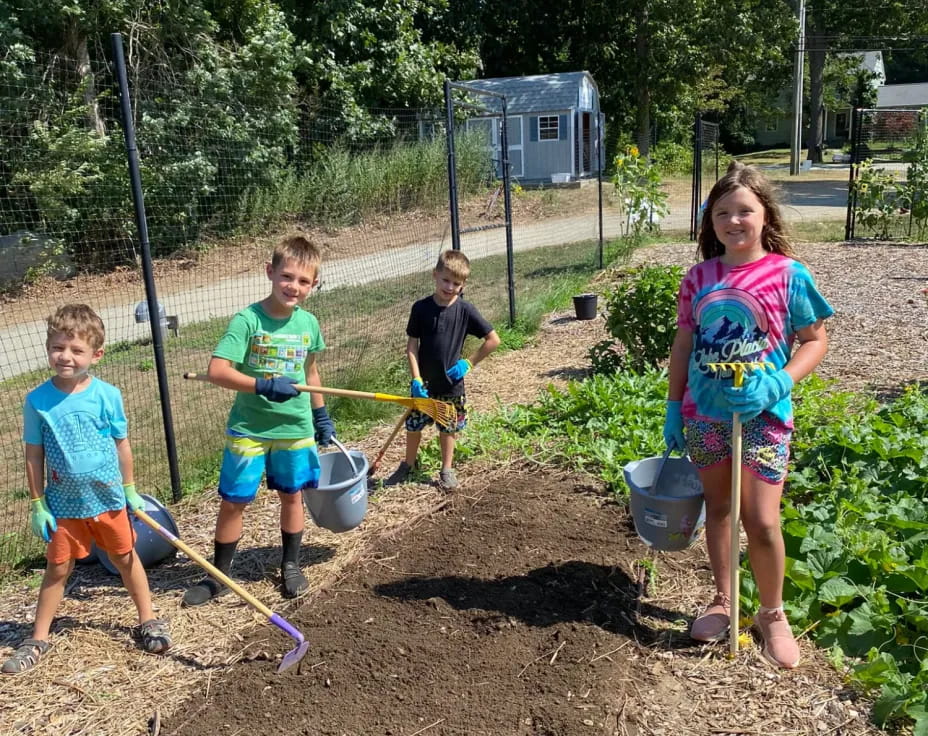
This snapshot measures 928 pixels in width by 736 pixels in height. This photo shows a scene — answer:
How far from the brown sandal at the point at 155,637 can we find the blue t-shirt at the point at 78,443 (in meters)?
0.52

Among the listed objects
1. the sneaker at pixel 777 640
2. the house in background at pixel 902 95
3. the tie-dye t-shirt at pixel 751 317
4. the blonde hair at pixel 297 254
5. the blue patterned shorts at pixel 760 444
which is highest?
the house in background at pixel 902 95

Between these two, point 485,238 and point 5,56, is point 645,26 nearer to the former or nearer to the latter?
point 485,238

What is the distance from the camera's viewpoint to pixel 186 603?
11.9 feet

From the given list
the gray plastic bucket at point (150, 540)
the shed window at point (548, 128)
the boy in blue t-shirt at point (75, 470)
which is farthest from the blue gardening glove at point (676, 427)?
the shed window at point (548, 128)

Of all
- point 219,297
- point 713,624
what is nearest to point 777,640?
point 713,624

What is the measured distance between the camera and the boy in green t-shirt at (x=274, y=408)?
133 inches

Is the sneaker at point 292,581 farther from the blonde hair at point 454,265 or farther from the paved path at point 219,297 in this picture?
the paved path at point 219,297

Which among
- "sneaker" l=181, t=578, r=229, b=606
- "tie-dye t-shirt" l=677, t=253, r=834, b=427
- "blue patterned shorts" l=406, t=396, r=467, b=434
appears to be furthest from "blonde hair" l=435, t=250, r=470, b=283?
"sneaker" l=181, t=578, r=229, b=606

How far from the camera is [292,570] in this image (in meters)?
3.71

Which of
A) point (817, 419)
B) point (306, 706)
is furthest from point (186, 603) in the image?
point (817, 419)

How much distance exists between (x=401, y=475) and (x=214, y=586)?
1.52 meters

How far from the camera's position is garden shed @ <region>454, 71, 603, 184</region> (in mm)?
28438

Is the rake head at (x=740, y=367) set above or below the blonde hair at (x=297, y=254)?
below

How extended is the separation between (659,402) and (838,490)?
1.62 m
